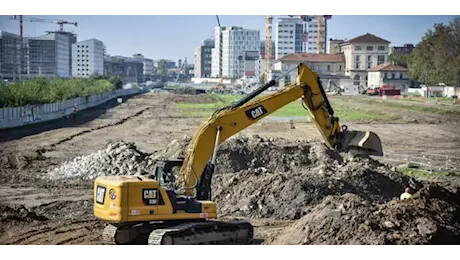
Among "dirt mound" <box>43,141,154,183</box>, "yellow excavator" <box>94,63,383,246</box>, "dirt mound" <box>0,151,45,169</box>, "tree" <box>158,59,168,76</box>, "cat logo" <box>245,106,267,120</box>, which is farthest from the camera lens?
"tree" <box>158,59,168,76</box>

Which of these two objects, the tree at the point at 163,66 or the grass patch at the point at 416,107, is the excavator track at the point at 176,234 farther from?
the grass patch at the point at 416,107

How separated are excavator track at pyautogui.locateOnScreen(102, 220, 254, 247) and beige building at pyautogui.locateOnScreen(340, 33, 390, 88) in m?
9.04

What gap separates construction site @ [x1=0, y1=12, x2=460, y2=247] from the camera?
336 inches

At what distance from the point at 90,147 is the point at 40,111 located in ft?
28.0

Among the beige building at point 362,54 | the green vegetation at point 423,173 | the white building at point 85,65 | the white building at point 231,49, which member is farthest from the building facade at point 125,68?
the green vegetation at point 423,173

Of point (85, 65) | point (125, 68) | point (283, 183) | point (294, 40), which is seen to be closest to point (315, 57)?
point (294, 40)

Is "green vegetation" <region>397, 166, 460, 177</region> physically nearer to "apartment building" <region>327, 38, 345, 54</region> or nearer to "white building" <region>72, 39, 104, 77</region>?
"apartment building" <region>327, 38, 345, 54</region>

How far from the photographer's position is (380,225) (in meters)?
9.28

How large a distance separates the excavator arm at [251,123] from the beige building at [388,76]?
25.4 feet

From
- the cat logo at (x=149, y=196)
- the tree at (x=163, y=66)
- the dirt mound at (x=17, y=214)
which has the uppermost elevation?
the tree at (x=163, y=66)

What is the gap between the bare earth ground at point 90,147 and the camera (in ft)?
36.6

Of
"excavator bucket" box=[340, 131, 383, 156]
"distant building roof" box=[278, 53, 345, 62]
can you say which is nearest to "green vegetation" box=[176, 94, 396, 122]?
Result: "distant building roof" box=[278, 53, 345, 62]
